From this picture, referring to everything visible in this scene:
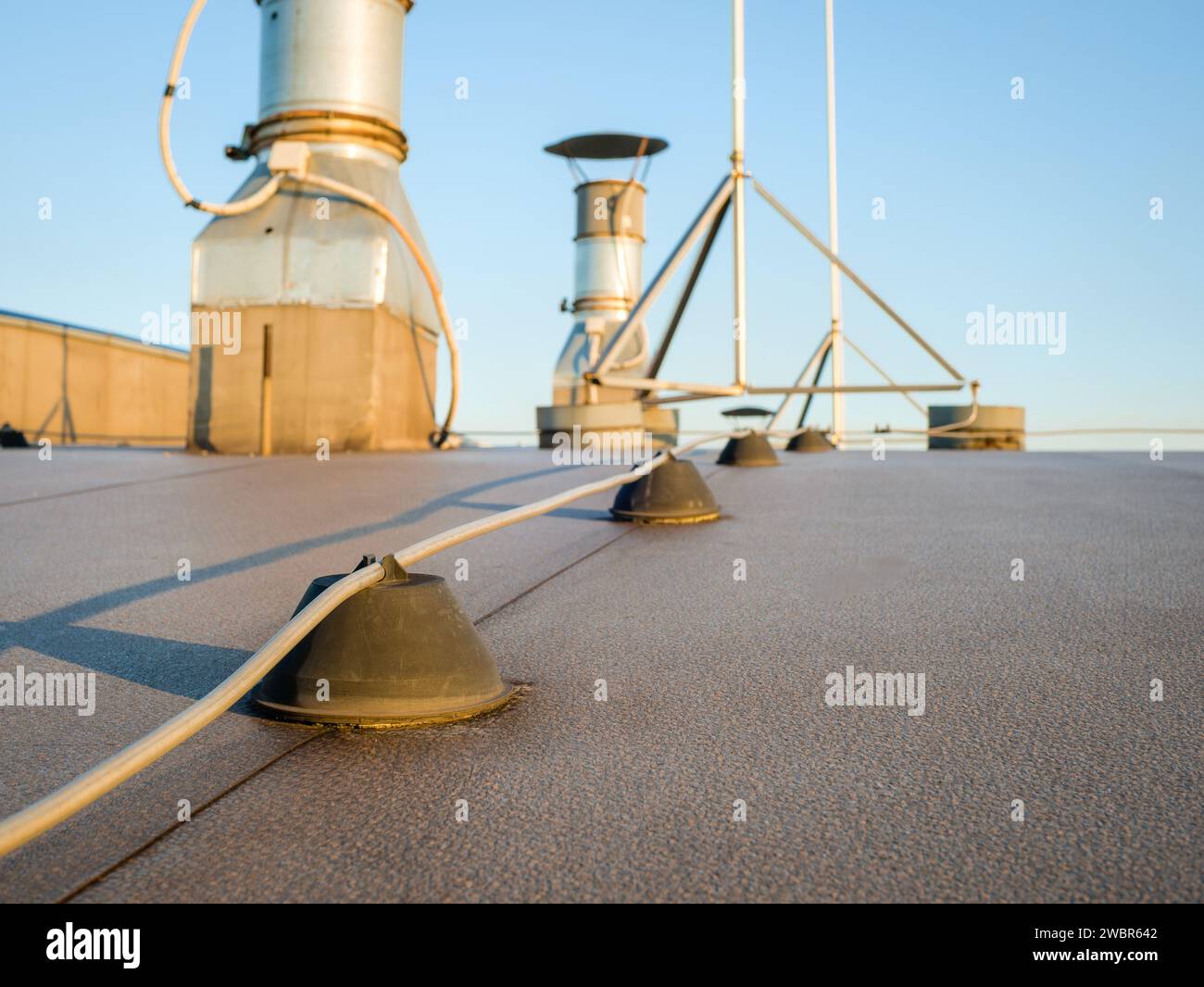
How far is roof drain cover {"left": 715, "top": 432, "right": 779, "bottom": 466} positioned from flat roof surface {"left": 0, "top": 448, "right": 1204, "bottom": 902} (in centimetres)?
410

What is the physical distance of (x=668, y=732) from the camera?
77.7 inches

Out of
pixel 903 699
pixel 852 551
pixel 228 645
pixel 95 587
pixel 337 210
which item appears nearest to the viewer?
pixel 903 699

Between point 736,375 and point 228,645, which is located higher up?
point 736,375

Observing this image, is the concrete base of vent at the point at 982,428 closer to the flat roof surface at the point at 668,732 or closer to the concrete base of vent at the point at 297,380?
the concrete base of vent at the point at 297,380

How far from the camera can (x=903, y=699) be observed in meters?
2.16

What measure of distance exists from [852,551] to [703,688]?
199cm

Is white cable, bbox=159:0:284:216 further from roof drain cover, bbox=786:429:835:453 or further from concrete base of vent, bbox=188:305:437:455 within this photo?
roof drain cover, bbox=786:429:835:453

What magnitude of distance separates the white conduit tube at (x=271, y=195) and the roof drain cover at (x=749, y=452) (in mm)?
4985

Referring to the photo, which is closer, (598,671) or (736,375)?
(598,671)

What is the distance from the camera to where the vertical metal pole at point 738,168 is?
24.4 ft
